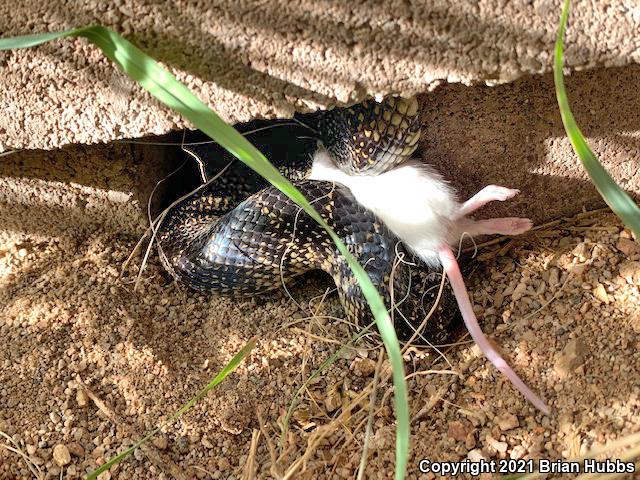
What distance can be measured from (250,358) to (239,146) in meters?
0.92

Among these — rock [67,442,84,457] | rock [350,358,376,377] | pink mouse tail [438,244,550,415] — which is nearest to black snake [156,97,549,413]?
pink mouse tail [438,244,550,415]

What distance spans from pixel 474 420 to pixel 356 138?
2.61 feet

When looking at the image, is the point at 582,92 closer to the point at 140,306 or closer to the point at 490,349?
the point at 490,349

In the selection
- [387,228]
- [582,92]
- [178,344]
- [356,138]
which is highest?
[582,92]

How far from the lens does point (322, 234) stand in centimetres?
194

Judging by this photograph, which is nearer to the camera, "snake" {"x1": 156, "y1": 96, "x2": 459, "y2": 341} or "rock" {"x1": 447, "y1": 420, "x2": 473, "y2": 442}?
"rock" {"x1": 447, "y1": 420, "x2": 473, "y2": 442}

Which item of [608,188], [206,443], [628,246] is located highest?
[608,188]

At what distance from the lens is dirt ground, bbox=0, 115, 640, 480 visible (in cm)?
162

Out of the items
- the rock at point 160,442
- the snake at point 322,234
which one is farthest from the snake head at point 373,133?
the rock at point 160,442

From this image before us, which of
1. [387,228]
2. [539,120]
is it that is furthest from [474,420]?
[539,120]

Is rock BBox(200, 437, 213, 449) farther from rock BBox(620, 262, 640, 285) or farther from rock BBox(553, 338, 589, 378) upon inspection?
rock BBox(620, 262, 640, 285)

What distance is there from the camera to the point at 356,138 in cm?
186

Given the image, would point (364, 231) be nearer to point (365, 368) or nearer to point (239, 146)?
point (365, 368)

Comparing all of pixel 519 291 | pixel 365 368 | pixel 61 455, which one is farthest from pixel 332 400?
pixel 61 455
